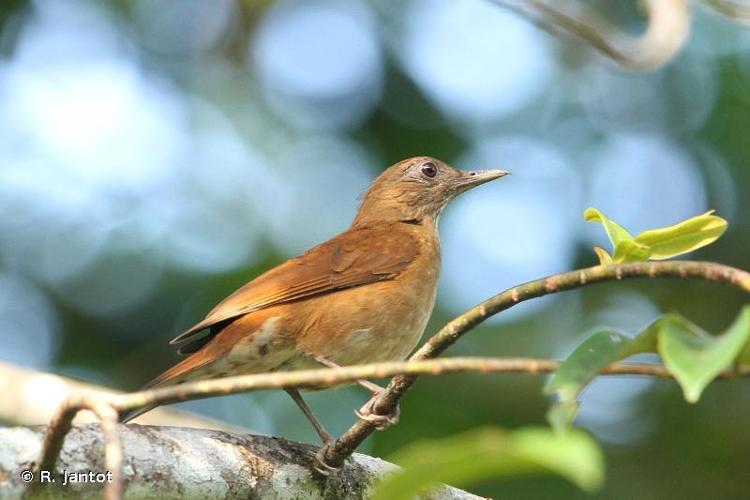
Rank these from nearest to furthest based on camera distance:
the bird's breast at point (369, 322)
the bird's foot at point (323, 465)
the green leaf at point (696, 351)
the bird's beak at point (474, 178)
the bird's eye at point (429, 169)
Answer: the green leaf at point (696, 351), the bird's foot at point (323, 465), the bird's breast at point (369, 322), the bird's beak at point (474, 178), the bird's eye at point (429, 169)

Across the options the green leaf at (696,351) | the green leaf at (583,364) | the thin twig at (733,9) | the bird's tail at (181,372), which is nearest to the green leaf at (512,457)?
the green leaf at (696,351)

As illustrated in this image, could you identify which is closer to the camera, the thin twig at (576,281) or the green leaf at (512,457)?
the green leaf at (512,457)

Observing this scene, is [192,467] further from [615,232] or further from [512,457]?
[512,457]

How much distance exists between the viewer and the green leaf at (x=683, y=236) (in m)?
2.60

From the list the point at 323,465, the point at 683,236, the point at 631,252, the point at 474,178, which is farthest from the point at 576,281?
the point at 474,178

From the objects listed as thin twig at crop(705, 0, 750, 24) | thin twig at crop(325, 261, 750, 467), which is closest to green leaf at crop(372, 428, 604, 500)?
thin twig at crop(325, 261, 750, 467)

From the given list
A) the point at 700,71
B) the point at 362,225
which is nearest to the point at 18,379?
the point at 362,225

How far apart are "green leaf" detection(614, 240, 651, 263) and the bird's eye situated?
4368 millimetres

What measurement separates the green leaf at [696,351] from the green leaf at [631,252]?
0.61m

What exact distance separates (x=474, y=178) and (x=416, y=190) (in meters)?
0.39

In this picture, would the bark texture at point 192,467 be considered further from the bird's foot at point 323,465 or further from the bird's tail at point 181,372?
the bird's tail at point 181,372

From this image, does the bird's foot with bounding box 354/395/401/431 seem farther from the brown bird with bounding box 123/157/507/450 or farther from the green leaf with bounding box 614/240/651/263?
the green leaf with bounding box 614/240/651/263

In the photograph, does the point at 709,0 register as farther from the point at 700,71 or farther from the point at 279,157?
the point at 279,157

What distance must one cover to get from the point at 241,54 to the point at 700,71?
3816 millimetres
